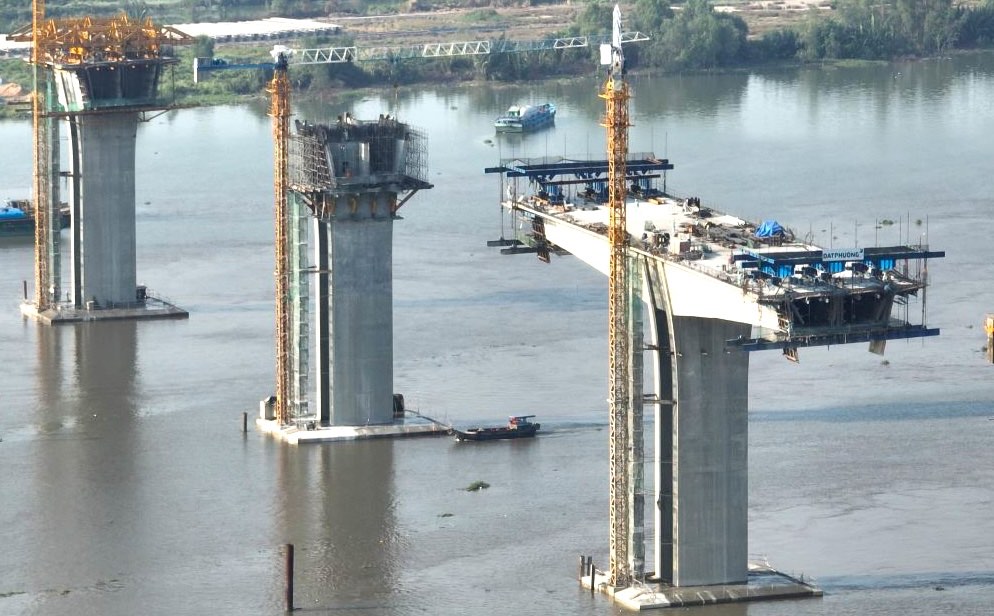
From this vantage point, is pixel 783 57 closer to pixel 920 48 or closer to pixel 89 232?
pixel 920 48

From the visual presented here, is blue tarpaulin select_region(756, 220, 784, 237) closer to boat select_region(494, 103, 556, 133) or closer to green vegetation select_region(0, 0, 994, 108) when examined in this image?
boat select_region(494, 103, 556, 133)

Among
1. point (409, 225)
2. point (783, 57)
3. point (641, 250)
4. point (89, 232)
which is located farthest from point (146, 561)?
point (783, 57)

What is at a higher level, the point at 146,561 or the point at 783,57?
the point at 783,57

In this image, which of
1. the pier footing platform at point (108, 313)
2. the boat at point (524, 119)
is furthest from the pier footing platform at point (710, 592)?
the boat at point (524, 119)

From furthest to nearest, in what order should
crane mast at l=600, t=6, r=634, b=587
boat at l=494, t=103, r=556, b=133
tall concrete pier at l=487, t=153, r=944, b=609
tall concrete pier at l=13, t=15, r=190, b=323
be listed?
boat at l=494, t=103, r=556, b=133
tall concrete pier at l=13, t=15, r=190, b=323
crane mast at l=600, t=6, r=634, b=587
tall concrete pier at l=487, t=153, r=944, b=609

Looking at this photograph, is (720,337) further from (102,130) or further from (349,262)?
(102,130)

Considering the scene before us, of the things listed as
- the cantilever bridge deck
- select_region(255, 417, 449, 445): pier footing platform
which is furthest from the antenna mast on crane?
select_region(255, 417, 449, 445): pier footing platform

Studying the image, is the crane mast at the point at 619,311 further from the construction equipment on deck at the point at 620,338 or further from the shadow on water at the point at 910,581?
the shadow on water at the point at 910,581
